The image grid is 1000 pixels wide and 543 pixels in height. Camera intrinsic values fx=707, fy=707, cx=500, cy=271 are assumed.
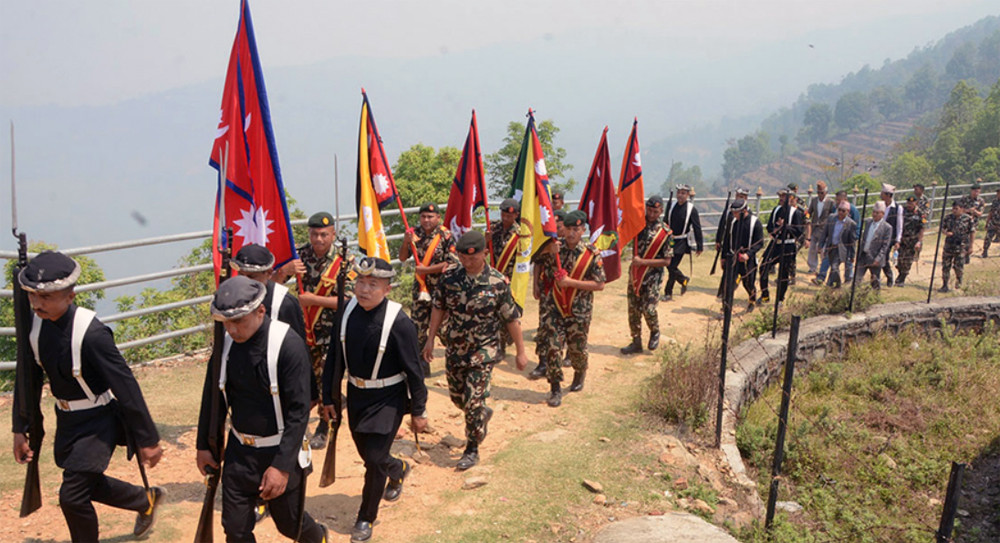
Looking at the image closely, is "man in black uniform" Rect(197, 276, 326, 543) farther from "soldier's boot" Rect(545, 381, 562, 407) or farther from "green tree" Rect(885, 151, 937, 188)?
"green tree" Rect(885, 151, 937, 188)

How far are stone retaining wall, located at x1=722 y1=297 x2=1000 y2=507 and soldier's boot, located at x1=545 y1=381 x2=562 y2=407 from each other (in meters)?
1.63

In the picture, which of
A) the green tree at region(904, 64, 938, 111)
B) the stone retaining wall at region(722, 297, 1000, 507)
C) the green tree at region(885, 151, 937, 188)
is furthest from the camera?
the green tree at region(904, 64, 938, 111)

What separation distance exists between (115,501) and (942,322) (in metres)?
11.1

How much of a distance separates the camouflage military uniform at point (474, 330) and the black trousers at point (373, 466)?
1184 mm

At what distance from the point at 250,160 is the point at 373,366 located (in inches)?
75.5

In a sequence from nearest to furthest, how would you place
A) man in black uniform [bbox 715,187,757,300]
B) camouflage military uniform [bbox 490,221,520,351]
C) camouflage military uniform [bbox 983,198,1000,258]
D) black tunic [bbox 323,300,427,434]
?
1. black tunic [bbox 323,300,427,434]
2. camouflage military uniform [bbox 490,221,520,351]
3. man in black uniform [bbox 715,187,757,300]
4. camouflage military uniform [bbox 983,198,1000,258]

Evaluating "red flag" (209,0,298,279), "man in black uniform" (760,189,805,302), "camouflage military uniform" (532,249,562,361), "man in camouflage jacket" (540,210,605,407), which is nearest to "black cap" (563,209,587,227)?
"man in camouflage jacket" (540,210,605,407)

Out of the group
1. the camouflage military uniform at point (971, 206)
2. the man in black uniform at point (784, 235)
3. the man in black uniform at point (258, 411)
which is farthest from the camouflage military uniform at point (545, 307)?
the camouflage military uniform at point (971, 206)

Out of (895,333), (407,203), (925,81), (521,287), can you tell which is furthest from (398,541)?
(925,81)

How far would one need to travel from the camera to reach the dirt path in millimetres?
4785

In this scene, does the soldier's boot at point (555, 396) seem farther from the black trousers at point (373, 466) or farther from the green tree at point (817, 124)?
the green tree at point (817, 124)

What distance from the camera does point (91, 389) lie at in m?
3.93

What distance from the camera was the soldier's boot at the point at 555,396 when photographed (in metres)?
7.16

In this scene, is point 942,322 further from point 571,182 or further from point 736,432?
point 571,182
